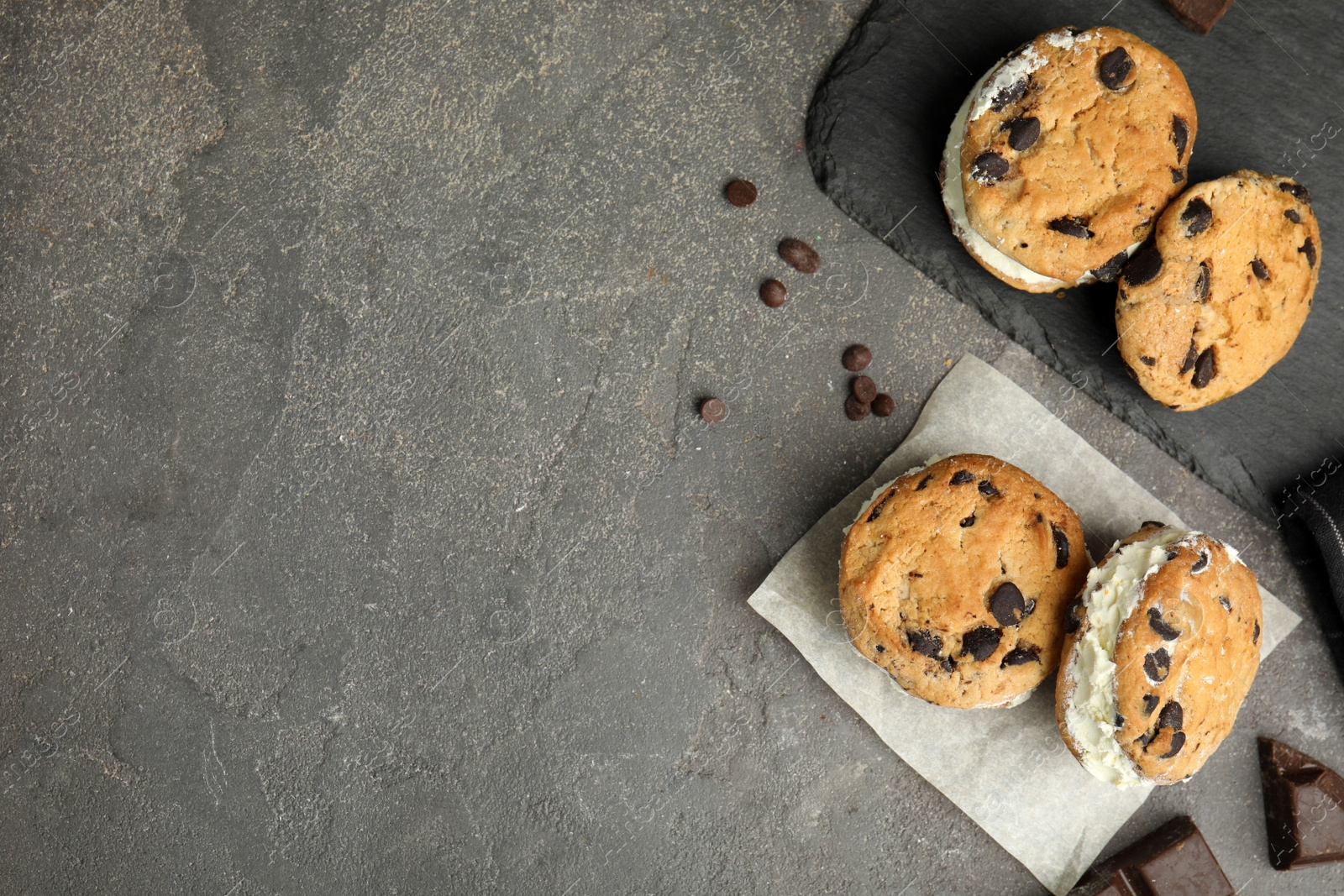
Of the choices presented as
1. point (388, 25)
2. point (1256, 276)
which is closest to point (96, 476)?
point (388, 25)

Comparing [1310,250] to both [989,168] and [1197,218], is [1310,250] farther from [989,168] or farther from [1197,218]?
[989,168]

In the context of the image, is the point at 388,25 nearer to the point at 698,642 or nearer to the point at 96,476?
the point at 96,476

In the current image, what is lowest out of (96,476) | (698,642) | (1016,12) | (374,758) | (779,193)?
(374,758)

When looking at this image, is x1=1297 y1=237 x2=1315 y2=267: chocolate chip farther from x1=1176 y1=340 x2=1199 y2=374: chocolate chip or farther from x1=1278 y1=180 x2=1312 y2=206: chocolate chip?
x1=1176 y1=340 x2=1199 y2=374: chocolate chip

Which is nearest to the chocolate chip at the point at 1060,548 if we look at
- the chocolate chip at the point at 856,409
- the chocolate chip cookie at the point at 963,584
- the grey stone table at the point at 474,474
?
the chocolate chip cookie at the point at 963,584

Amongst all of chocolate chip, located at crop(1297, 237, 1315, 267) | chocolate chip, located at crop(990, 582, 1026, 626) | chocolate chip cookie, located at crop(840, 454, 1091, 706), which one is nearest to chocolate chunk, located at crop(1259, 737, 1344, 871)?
chocolate chip cookie, located at crop(840, 454, 1091, 706)

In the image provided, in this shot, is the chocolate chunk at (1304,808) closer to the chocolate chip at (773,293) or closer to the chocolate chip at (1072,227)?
the chocolate chip at (1072,227)
